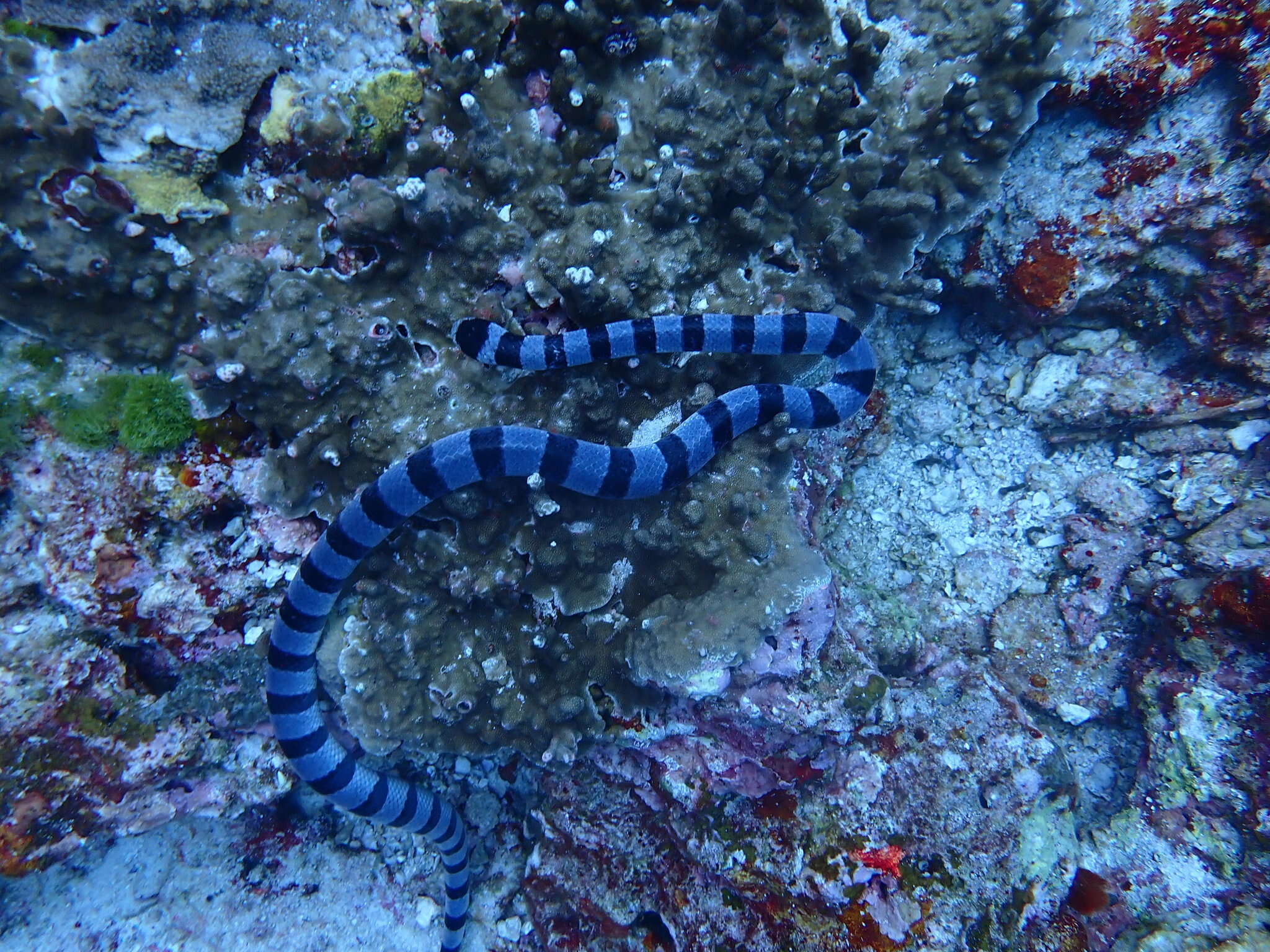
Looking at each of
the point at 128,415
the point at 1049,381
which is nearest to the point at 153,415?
the point at 128,415

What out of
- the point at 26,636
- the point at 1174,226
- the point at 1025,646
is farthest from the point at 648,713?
the point at 1174,226

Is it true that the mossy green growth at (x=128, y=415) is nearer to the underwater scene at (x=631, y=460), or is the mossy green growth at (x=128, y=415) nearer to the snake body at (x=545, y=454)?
the underwater scene at (x=631, y=460)

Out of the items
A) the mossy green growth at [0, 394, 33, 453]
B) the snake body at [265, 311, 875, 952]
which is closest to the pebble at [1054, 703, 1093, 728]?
the snake body at [265, 311, 875, 952]

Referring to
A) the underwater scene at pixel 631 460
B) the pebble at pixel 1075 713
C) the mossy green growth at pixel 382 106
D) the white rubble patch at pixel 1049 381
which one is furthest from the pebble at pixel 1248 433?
→ the mossy green growth at pixel 382 106

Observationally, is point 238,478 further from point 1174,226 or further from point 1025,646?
point 1174,226

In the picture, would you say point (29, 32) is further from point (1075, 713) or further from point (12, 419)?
point (1075, 713)

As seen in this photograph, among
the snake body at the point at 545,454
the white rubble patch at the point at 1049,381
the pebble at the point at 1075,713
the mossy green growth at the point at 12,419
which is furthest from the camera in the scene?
the white rubble patch at the point at 1049,381
